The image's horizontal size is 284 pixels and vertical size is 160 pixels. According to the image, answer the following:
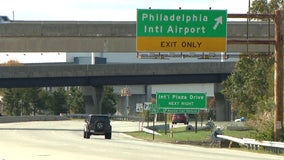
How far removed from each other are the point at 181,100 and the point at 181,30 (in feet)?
71.8

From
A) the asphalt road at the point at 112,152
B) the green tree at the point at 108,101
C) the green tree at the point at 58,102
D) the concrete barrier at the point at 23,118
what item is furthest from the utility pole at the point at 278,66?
the green tree at the point at 58,102

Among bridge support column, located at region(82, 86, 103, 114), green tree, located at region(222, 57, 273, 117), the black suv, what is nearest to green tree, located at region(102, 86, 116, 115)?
bridge support column, located at region(82, 86, 103, 114)

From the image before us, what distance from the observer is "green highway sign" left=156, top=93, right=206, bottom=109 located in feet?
183

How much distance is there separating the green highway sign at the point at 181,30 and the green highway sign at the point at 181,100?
20.5 m

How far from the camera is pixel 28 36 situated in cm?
5303

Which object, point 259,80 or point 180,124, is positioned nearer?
point 259,80

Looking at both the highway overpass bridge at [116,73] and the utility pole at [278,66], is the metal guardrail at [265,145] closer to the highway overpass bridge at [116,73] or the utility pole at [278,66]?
the utility pole at [278,66]

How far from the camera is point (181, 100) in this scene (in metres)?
56.3

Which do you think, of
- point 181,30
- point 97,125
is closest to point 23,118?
point 97,125

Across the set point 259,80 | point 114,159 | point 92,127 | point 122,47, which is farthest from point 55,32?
point 114,159

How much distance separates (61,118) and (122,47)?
64.0 m

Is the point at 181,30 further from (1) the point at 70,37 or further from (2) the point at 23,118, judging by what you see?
(2) the point at 23,118

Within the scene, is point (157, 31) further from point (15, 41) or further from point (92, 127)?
point (15, 41)

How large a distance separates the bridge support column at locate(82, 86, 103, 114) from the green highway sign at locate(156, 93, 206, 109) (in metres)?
58.7
